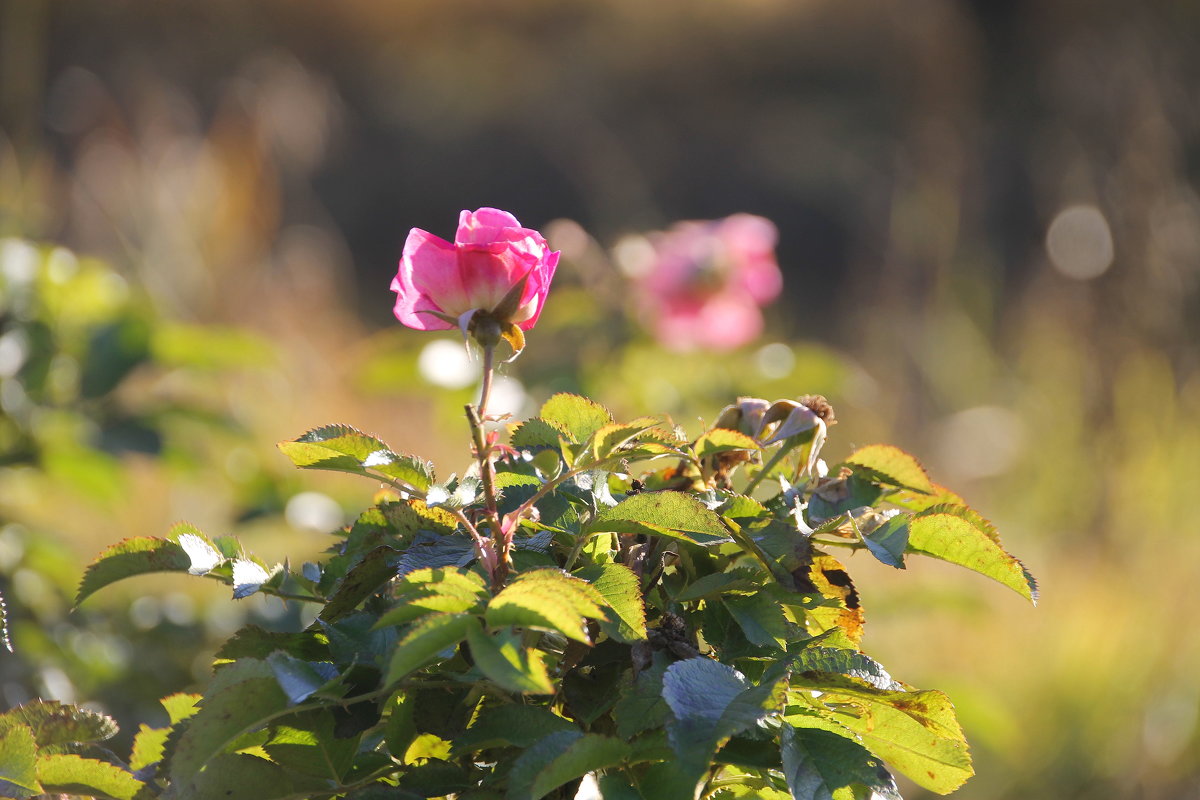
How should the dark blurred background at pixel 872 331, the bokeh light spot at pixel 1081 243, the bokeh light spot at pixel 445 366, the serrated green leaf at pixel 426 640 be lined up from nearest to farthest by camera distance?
the serrated green leaf at pixel 426 640
the bokeh light spot at pixel 445 366
the dark blurred background at pixel 872 331
the bokeh light spot at pixel 1081 243

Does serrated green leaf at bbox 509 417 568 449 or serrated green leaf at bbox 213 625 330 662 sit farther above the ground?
serrated green leaf at bbox 509 417 568 449

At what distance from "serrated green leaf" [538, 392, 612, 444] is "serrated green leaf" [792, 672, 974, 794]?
0.51ft

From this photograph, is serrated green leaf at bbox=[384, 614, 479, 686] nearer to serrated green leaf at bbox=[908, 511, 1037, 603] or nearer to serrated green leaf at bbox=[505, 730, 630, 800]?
serrated green leaf at bbox=[505, 730, 630, 800]

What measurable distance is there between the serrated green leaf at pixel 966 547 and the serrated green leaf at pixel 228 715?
0.97 ft

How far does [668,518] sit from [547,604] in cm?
9

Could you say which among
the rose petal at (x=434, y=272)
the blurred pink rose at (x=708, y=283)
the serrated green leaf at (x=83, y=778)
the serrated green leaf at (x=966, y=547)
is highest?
the blurred pink rose at (x=708, y=283)

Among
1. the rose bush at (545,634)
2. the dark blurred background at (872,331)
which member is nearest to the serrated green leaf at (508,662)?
the rose bush at (545,634)

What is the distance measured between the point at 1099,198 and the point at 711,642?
3326 mm

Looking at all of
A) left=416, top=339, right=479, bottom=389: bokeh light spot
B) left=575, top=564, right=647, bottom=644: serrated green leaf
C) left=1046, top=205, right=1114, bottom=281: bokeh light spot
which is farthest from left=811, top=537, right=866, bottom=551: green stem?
Answer: left=1046, top=205, right=1114, bottom=281: bokeh light spot

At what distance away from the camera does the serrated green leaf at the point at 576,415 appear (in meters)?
0.57

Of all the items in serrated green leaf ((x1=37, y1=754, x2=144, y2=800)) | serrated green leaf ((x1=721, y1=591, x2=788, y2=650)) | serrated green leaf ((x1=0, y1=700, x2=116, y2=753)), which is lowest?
serrated green leaf ((x1=37, y1=754, x2=144, y2=800))

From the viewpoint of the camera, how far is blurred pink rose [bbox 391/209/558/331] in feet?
1.85

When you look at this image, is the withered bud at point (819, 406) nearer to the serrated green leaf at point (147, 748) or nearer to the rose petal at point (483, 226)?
the rose petal at point (483, 226)

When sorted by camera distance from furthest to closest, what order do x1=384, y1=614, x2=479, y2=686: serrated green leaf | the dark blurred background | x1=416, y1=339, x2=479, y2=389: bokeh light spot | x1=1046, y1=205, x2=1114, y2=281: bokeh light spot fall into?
1. x1=1046, y1=205, x2=1114, y2=281: bokeh light spot
2. the dark blurred background
3. x1=416, y1=339, x2=479, y2=389: bokeh light spot
4. x1=384, y1=614, x2=479, y2=686: serrated green leaf
